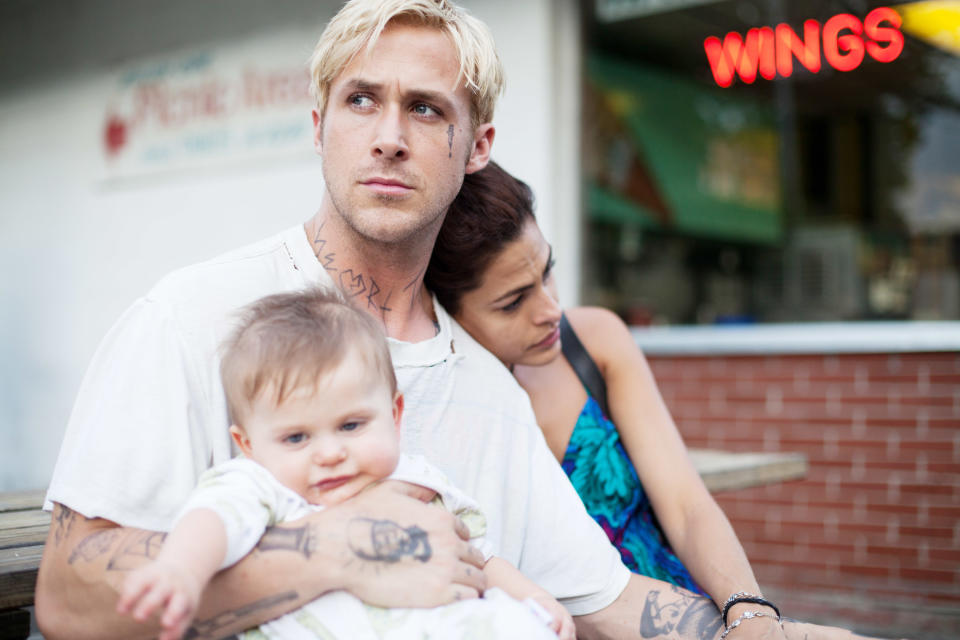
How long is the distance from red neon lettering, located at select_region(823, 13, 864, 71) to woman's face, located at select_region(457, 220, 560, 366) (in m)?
3.75

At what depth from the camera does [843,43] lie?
5402 millimetres

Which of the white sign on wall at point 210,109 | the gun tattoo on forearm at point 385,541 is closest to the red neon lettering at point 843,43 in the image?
the white sign on wall at point 210,109

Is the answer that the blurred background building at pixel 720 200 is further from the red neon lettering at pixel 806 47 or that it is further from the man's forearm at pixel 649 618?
the man's forearm at pixel 649 618

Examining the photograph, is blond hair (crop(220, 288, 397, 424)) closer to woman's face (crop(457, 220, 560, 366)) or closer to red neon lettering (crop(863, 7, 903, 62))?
woman's face (crop(457, 220, 560, 366))

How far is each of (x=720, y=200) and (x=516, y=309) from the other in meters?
4.48

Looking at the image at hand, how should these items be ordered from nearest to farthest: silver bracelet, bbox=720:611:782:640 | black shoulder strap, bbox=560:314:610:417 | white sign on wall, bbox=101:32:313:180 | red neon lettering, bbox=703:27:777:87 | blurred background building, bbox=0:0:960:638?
silver bracelet, bbox=720:611:782:640, black shoulder strap, bbox=560:314:610:417, blurred background building, bbox=0:0:960:638, red neon lettering, bbox=703:27:777:87, white sign on wall, bbox=101:32:313:180

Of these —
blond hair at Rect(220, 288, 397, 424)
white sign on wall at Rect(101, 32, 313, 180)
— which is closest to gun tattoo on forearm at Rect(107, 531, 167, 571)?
blond hair at Rect(220, 288, 397, 424)

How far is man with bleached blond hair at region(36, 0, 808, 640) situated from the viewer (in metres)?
1.48

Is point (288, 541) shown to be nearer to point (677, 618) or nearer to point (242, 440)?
point (242, 440)

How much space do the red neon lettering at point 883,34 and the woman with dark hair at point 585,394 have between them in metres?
3.62

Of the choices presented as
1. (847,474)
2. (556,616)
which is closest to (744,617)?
(556,616)

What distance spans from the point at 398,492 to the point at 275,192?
4.88m

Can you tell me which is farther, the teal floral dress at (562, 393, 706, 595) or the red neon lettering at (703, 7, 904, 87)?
the red neon lettering at (703, 7, 904, 87)

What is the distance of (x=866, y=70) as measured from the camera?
217 inches
